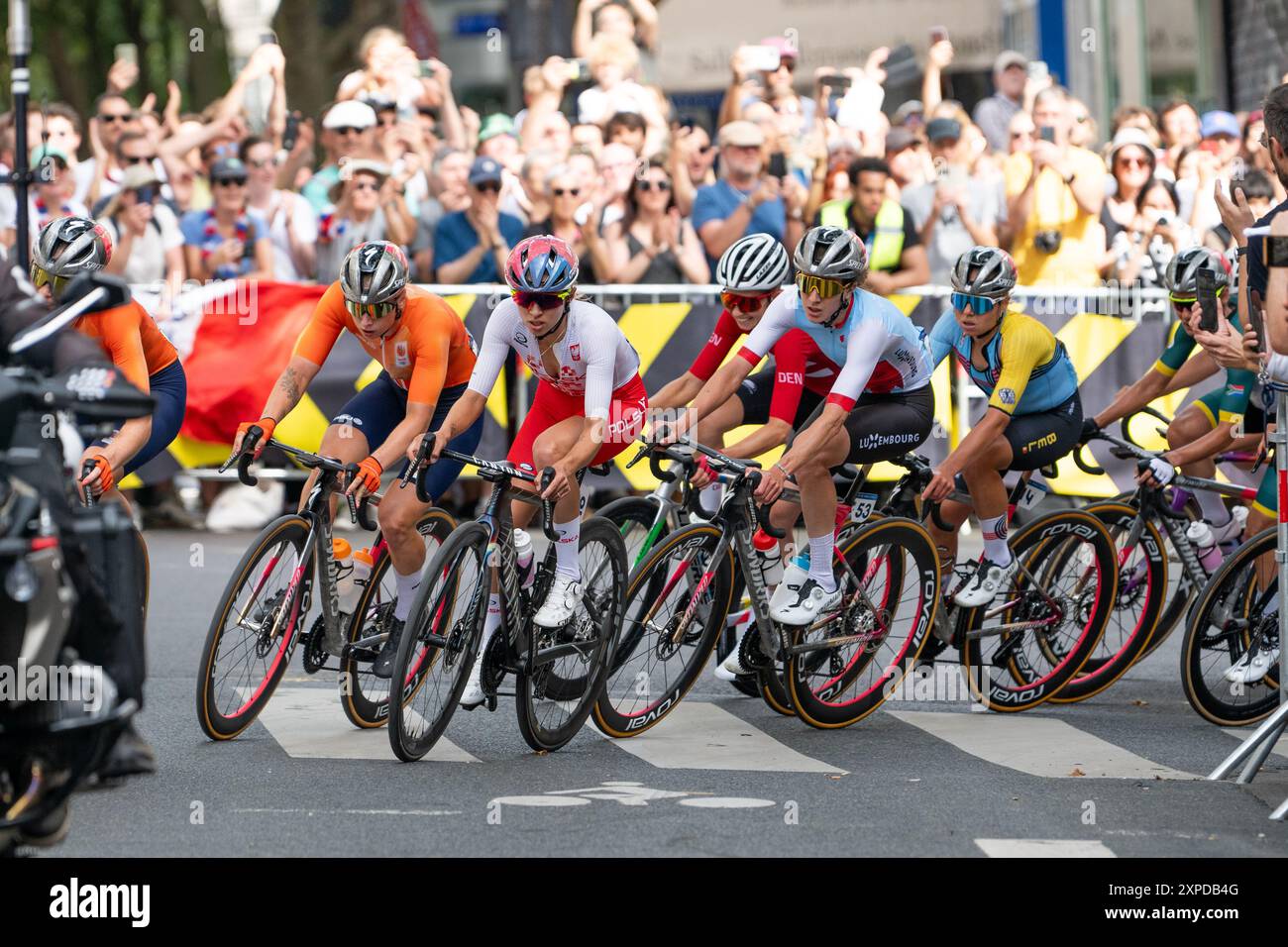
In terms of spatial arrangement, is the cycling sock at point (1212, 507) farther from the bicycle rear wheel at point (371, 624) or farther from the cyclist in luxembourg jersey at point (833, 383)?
the bicycle rear wheel at point (371, 624)

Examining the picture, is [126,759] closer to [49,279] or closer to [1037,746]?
[49,279]

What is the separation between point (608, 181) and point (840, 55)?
460 inches

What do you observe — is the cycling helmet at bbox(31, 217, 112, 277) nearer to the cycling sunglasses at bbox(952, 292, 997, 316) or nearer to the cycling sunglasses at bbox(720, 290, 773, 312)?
the cycling sunglasses at bbox(720, 290, 773, 312)

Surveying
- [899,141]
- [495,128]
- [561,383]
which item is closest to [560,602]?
[561,383]

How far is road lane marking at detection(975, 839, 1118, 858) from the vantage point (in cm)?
670

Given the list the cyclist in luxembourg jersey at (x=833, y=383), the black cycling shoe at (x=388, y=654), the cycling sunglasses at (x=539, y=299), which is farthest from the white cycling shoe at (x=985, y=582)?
the black cycling shoe at (x=388, y=654)

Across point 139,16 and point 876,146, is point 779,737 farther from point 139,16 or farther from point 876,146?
point 139,16

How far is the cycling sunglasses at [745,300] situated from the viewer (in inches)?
381

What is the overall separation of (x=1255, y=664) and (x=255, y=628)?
13.5ft

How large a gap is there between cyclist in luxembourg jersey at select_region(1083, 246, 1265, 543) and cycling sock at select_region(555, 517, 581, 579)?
280 centimetres

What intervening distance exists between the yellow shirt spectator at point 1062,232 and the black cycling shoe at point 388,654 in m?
7.78

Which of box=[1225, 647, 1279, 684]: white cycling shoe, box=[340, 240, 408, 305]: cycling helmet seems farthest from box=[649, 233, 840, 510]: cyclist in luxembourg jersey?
box=[1225, 647, 1279, 684]: white cycling shoe

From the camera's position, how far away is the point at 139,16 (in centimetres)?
3512

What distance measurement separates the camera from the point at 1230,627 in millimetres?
→ 8875
